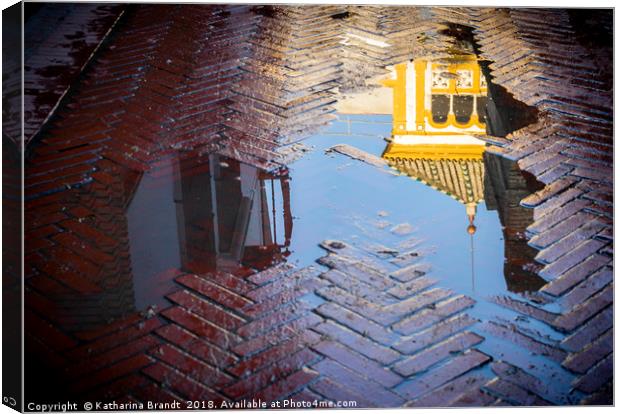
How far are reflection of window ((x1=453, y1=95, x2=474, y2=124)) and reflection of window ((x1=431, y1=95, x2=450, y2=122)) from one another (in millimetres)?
44

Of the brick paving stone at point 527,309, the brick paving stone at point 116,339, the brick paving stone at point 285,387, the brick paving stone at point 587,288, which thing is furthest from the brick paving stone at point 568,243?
the brick paving stone at point 116,339

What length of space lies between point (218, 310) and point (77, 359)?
552 millimetres

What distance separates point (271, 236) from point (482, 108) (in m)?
1.60

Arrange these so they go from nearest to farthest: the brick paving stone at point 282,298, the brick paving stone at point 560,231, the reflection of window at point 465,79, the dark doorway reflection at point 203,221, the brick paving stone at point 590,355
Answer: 1. the brick paving stone at point 590,355
2. the brick paving stone at point 282,298
3. the dark doorway reflection at point 203,221
4. the brick paving stone at point 560,231
5. the reflection of window at point 465,79

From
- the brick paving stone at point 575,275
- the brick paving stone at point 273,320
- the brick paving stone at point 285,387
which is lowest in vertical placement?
the brick paving stone at point 285,387

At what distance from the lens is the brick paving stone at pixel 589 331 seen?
10.3 feet

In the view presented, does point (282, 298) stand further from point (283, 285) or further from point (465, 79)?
point (465, 79)

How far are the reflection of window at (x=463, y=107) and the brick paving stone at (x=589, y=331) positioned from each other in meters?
1.53

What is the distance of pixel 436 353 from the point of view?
311 cm

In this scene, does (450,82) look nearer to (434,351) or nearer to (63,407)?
(434,351)

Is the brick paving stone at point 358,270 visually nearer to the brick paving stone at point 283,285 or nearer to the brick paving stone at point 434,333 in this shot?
the brick paving stone at point 283,285

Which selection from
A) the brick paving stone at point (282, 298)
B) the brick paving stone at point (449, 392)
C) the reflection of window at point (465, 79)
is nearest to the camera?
the brick paving stone at point (449, 392)

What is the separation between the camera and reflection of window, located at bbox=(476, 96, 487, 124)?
4586 millimetres

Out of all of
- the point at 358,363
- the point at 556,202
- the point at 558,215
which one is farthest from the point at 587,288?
the point at 358,363
